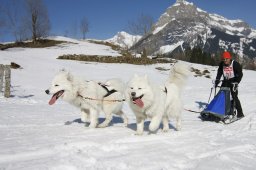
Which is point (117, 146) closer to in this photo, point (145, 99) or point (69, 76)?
point (145, 99)

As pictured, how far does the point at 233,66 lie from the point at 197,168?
16.3 feet

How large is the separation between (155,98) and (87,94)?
1.55m

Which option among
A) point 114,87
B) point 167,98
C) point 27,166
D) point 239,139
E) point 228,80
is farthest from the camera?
point 228,80

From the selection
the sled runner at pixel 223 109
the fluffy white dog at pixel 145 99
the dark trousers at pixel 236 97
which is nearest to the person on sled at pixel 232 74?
the dark trousers at pixel 236 97

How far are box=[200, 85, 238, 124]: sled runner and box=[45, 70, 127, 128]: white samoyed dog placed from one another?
8.54 feet

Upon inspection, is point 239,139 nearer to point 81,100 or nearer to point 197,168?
point 197,168

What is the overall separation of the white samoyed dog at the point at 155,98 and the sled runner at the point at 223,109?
1.66 metres

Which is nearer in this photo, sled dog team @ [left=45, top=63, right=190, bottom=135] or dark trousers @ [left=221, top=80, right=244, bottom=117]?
sled dog team @ [left=45, top=63, right=190, bottom=135]

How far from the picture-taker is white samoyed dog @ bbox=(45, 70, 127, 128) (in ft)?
20.9

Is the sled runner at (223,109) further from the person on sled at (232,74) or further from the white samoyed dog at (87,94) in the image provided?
the white samoyed dog at (87,94)

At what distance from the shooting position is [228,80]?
8.40 metres

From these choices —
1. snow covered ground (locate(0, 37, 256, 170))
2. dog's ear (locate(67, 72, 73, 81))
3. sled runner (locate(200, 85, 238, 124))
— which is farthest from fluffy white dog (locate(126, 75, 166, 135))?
sled runner (locate(200, 85, 238, 124))

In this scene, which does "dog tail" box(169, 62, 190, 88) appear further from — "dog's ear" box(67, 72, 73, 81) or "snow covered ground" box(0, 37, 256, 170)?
"dog's ear" box(67, 72, 73, 81)

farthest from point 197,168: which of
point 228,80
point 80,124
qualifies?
point 228,80
